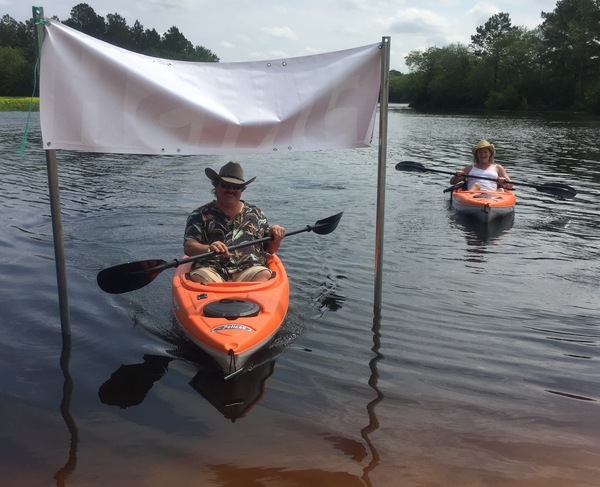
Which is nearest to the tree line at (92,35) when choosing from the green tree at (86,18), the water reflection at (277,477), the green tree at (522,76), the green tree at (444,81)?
the green tree at (86,18)

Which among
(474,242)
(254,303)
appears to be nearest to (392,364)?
(254,303)

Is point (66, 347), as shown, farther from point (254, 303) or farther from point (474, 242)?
point (474, 242)

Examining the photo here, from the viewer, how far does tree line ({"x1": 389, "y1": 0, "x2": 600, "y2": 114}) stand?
207 feet

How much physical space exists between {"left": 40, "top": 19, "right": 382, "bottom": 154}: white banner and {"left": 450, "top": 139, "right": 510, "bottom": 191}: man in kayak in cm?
670

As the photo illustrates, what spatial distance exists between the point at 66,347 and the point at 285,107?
2723mm

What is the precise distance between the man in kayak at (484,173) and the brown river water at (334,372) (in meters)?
1.35

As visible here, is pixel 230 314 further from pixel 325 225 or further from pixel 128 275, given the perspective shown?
pixel 325 225

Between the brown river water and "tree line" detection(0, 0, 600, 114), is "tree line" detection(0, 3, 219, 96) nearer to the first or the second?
"tree line" detection(0, 0, 600, 114)

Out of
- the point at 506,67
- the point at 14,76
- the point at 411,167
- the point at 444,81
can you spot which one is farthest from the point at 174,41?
the point at 411,167

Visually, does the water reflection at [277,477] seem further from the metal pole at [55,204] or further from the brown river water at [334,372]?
the metal pole at [55,204]

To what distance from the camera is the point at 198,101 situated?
4.80 metres

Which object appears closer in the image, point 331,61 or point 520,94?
point 331,61

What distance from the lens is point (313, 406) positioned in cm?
436

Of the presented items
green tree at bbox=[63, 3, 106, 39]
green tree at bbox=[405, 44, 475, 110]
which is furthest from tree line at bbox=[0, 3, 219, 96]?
green tree at bbox=[405, 44, 475, 110]
